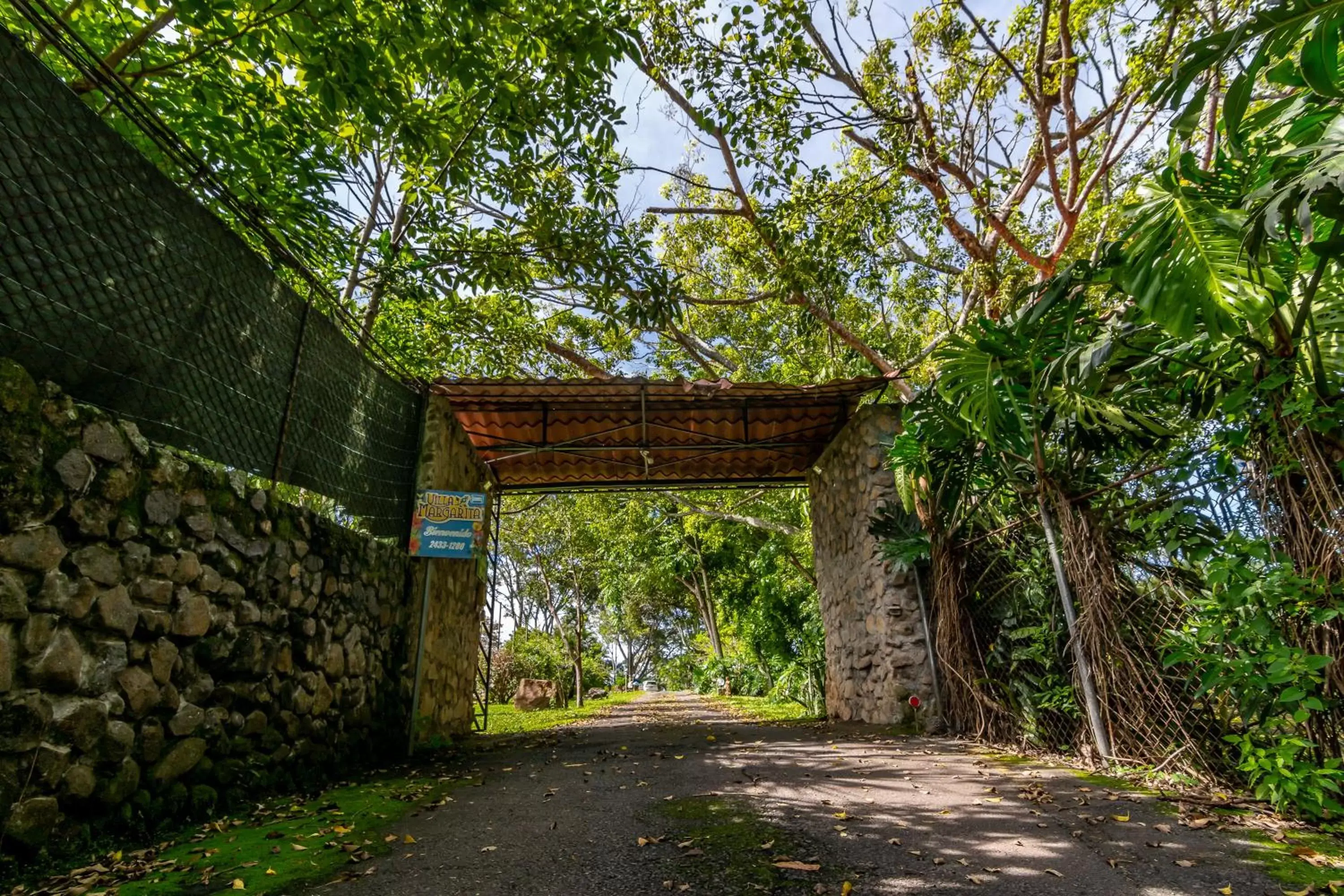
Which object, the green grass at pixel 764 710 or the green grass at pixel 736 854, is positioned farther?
the green grass at pixel 764 710

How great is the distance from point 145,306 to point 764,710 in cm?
1026

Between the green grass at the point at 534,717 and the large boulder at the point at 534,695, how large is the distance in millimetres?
202

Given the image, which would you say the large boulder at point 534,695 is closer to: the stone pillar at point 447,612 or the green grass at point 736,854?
the stone pillar at point 447,612

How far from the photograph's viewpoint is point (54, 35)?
2.37 metres

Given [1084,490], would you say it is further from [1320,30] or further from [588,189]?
[588,189]

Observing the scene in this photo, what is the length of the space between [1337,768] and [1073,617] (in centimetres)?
140

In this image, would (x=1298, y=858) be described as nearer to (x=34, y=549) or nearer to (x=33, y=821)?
(x=33, y=821)

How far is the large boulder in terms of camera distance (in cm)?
1342

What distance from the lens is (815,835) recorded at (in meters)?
2.72

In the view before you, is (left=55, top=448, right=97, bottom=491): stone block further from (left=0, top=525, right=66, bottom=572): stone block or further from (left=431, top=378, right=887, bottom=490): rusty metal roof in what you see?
(left=431, top=378, right=887, bottom=490): rusty metal roof

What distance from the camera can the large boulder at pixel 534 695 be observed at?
13.4 m

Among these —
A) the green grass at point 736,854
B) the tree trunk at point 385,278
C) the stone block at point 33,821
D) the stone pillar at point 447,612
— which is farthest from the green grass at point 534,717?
the stone block at point 33,821

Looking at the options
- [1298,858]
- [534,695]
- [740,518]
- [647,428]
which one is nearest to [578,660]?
[534,695]

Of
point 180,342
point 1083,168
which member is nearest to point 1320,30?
point 180,342
